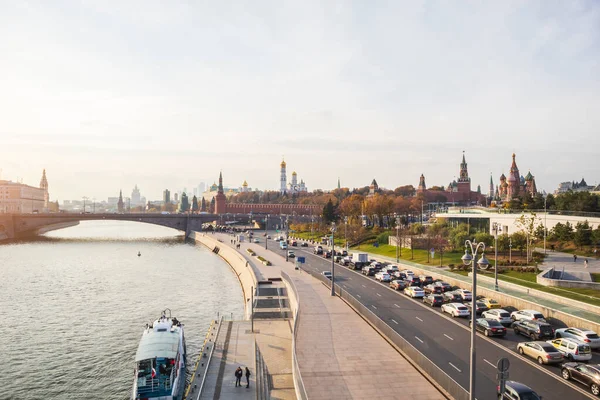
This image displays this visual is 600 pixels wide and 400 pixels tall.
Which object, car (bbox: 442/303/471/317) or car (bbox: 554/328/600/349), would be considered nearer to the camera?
car (bbox: 554/328/600/349)

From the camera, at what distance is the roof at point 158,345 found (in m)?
23.7

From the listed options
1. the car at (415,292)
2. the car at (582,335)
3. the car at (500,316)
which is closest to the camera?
the car at (582,335)

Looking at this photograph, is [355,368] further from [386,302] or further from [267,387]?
[386,302]

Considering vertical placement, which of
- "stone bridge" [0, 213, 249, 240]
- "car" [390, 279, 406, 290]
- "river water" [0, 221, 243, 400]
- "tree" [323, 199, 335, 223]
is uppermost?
"tree" [323, 199, 335, 223]

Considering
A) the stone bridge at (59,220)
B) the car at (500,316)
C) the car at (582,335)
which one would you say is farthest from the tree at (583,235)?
the stone bridge at (59,220)

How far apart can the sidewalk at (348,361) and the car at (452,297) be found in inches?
333

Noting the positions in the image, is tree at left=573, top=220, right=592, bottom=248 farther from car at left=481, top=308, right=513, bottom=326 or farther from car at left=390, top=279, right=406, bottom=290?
car at left=481, top=308, right=513, bottom=326

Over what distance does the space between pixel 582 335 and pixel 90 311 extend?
36780 millimetres

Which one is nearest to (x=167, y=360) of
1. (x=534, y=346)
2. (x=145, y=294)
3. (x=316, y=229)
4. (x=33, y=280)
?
(x=534, y=346)

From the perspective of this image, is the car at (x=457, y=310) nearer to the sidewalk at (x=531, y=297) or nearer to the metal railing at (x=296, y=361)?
the sidewalk at (x=531, y=297)

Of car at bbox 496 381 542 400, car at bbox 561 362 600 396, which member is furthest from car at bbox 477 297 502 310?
car at bbox 496 381 542 400

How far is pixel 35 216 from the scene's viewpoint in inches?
4705

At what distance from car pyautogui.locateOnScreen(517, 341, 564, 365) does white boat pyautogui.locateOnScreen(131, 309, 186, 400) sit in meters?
17.4

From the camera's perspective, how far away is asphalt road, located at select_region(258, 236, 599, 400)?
20250 mm
